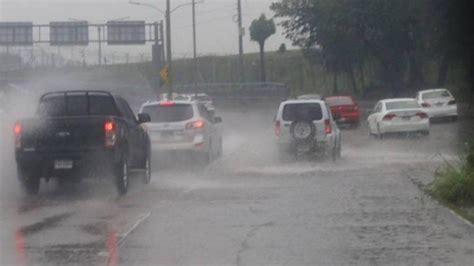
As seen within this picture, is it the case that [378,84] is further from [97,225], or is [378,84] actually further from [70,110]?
[97,225]

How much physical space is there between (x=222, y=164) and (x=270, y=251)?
607 inches

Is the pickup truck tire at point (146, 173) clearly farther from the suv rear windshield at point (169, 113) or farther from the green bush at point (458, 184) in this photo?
the green bush at point (458, 184)

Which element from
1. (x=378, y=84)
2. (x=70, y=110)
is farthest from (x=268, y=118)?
(x=70, y=110)

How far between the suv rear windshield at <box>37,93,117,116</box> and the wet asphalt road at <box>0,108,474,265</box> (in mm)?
1457

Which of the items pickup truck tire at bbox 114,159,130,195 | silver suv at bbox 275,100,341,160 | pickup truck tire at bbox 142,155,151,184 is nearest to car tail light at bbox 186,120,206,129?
silver suv at bbox 275,100,341,160

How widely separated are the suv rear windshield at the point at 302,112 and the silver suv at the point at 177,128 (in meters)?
2.59

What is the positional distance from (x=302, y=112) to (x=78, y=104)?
885cm

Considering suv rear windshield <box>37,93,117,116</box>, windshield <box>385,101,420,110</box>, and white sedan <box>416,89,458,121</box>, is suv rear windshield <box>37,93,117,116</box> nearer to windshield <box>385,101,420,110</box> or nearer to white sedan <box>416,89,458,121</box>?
windshield <box>385,101,420,110</box>

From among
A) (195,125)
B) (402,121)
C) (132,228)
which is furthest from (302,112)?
(132,228)

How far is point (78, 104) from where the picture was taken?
22.2m

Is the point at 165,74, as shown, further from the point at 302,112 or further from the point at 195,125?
the point at 195,125

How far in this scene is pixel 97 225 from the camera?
53.0 feet

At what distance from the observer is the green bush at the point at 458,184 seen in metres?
18.1

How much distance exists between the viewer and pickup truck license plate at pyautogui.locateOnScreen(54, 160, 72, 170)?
20.3 m
